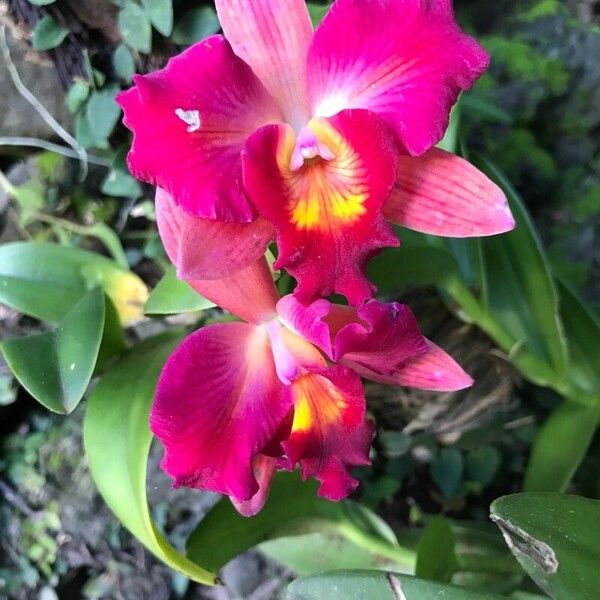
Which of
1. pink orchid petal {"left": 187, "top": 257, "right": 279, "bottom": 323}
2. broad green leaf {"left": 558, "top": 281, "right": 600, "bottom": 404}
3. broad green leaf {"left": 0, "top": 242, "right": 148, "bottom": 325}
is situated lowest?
broad green leaf {"left": 558, "top": 281, "right": 600, "bottom": 404}

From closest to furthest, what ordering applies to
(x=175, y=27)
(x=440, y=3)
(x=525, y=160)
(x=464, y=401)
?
(x=440, y=3) → (x=175, y=27) → (x=464, y=401) → (x=525, y=160)

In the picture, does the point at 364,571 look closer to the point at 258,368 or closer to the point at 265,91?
the point at 258,368

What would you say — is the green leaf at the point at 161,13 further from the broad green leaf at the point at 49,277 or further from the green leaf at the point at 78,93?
the broad green leaf at the point at 49,277

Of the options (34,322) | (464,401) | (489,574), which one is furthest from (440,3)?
(34,322)

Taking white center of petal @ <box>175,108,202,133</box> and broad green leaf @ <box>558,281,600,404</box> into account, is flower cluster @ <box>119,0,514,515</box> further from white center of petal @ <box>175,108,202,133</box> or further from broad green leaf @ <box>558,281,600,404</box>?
broad green leaf @ <box>558,281,600,404</box>

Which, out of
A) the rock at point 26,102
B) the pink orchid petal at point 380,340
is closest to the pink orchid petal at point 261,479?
the pink orchid petal at point 380,340

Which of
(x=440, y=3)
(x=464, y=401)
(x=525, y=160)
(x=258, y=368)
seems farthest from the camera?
(x=525, y=160)

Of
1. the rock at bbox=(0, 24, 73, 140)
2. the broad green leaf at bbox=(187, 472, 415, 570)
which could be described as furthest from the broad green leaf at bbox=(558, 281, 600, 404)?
the rock at bbox=(0, 24, 73, 140)
